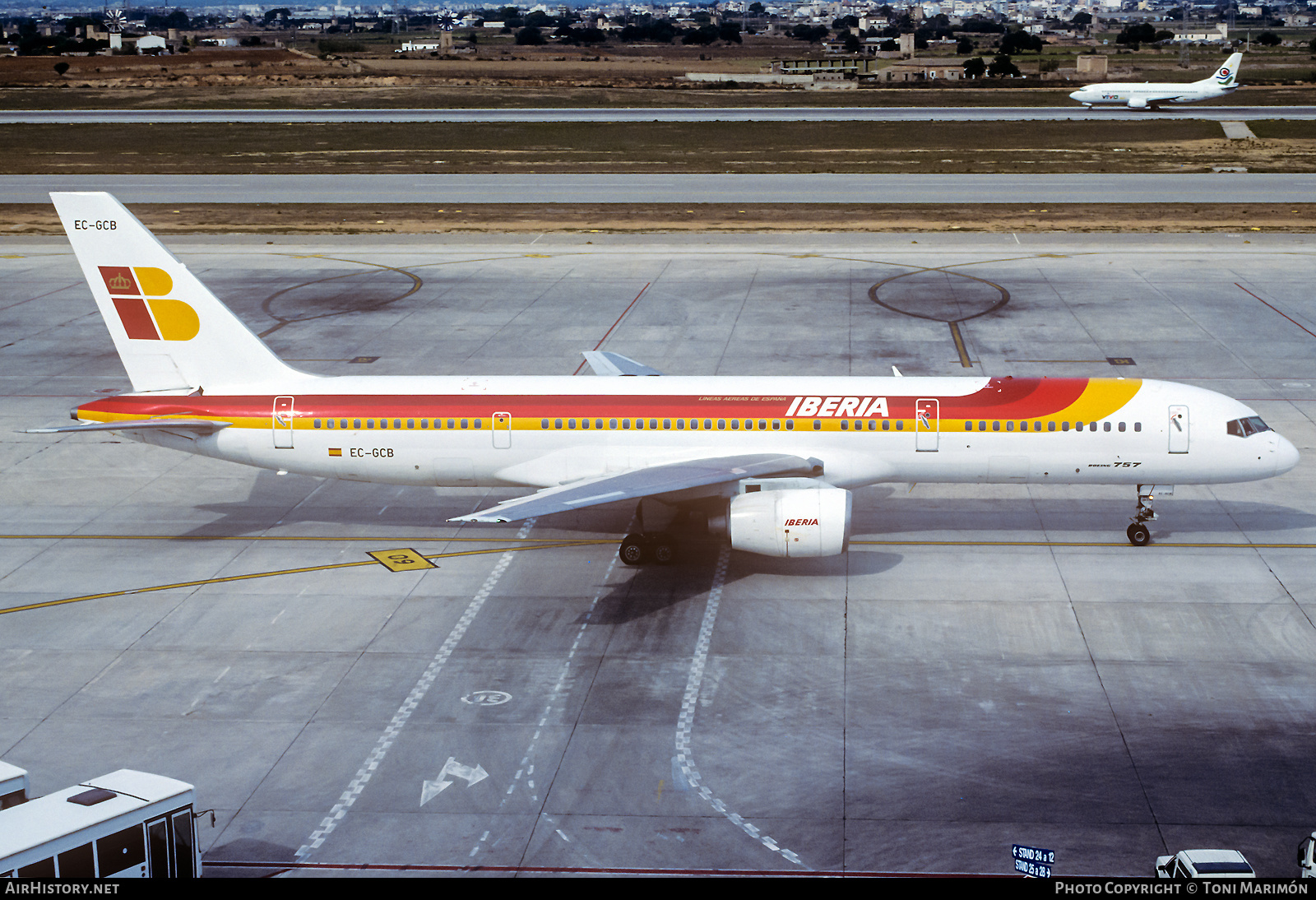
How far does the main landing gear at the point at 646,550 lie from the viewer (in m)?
31.0

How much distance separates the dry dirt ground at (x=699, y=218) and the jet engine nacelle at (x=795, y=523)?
47.5 metres

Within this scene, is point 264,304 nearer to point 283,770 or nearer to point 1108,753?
point 283,770

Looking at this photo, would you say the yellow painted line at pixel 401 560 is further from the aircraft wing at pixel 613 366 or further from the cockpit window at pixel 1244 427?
the cockpit window at pixel 1244 427

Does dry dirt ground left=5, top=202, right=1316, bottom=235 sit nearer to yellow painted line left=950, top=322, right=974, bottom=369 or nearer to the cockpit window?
yellow painted line left=950, top=322, right=974, bottom=369

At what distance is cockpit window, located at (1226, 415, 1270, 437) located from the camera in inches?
1220

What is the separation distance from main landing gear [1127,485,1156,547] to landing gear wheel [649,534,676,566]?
38.3ft

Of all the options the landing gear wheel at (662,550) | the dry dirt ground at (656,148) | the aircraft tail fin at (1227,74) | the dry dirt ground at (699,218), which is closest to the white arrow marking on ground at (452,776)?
the landing gear wheel at (662,550)

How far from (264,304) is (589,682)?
39828mm

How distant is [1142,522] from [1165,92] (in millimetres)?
114508

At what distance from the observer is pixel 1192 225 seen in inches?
2874

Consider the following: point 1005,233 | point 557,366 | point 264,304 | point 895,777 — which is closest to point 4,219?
point 264,304


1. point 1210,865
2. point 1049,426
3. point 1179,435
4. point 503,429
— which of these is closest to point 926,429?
point 1049,426

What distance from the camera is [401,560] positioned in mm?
31766

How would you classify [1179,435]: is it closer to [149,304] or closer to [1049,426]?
[1049,426]
